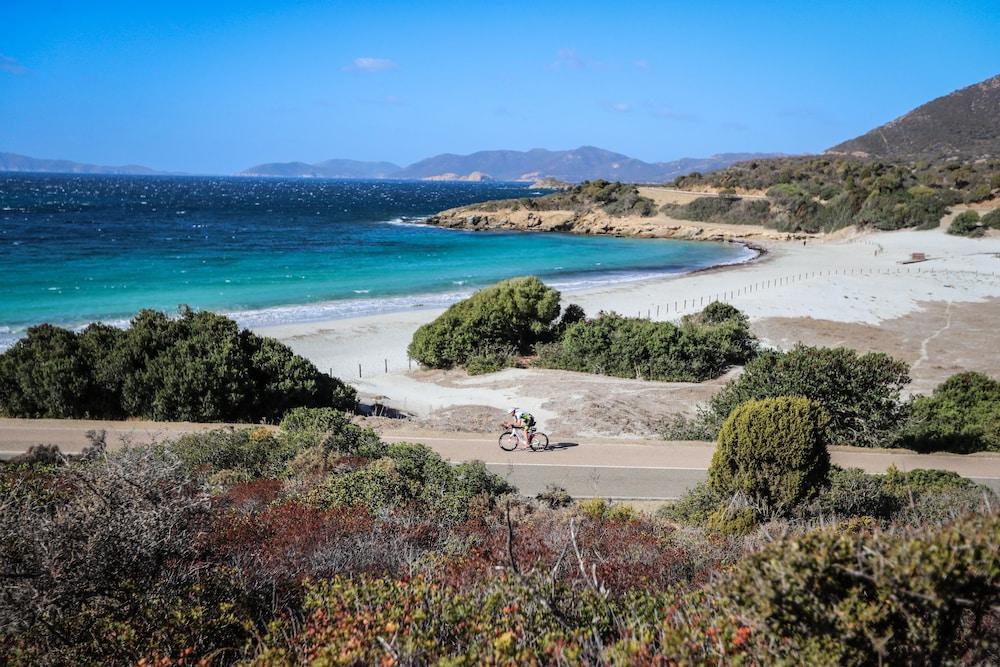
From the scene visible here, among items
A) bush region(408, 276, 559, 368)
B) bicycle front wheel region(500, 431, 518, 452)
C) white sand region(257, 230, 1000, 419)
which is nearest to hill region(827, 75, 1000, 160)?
white sand region(257, 230, 1000, 419)

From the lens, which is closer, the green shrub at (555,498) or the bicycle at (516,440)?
the green shrub at (555,498)

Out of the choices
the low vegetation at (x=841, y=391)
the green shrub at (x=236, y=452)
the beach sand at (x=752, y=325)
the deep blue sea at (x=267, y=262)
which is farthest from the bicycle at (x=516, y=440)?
the deep blue sea at (x=267, y=262)

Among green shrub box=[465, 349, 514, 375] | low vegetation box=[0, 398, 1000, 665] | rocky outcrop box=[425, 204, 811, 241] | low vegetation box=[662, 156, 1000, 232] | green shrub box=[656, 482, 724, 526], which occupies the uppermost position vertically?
low vegetation box=[662, 156, 1000, 232]

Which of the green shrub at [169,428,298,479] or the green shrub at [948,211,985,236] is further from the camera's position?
the green shrub at [948,211,985,236]

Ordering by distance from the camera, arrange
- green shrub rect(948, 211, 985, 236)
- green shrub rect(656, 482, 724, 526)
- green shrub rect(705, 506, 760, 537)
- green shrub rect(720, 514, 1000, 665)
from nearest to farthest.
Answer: green shrub rect(720, 514, 1000, 665) < green shrub rect(705, 506, 760, 537) < green shrub rect(656, 482, 724, 526) < green shrub rect(948, 211, 985, 236)

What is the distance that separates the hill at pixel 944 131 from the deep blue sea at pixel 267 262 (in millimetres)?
89142

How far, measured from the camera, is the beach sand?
60.8ft

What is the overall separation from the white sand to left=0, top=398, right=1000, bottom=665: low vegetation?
32.9ft

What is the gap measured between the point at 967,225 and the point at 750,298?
117 ft

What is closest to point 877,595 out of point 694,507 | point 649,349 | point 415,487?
point 694,507

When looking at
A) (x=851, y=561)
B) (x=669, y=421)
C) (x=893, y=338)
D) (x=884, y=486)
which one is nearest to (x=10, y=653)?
(x=851, y=561)

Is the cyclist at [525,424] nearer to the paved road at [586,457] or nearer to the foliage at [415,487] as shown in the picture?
the paved road at [586,457]

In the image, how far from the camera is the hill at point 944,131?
13025cm

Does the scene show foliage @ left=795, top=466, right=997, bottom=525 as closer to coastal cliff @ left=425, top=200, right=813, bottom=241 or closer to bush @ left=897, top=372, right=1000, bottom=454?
bush @ left=897, top=372, right=1000, bottom=454
